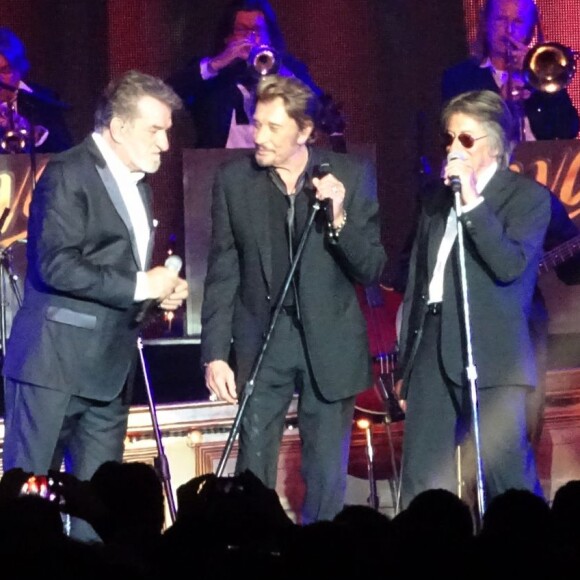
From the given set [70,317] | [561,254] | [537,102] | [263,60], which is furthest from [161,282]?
[537,102]

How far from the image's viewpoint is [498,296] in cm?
459

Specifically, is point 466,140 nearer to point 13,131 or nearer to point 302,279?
point 302,279

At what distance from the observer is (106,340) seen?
15.4ft

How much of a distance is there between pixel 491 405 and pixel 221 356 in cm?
96

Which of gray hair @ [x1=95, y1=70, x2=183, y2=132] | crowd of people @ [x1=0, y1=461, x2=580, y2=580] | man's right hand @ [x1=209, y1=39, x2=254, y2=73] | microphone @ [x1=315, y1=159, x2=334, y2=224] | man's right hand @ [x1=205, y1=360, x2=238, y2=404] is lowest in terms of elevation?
crowd of people @ [x1=0, y1=461, x2=580, y2=580]

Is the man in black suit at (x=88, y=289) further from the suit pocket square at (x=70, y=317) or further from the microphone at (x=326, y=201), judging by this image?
the microphone at (x=326, y=201)

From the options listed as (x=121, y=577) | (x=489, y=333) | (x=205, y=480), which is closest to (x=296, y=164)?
(x=489, y=333)

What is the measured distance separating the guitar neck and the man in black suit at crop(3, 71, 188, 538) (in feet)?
6.91

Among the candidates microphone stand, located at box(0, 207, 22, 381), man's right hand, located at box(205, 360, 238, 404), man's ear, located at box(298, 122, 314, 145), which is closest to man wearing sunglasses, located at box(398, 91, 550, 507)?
man's ear, located at box(298, 122, 314, 145)

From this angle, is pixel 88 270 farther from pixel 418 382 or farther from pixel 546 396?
pixel 546 396

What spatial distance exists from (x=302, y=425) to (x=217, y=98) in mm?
3218

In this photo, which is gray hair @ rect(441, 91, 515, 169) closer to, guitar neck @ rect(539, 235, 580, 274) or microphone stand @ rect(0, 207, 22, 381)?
guitar neck @ rect(539, 235, 580, 274)

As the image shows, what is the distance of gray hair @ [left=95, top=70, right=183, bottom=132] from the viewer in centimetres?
473

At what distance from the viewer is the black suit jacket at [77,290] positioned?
456 centimetres
